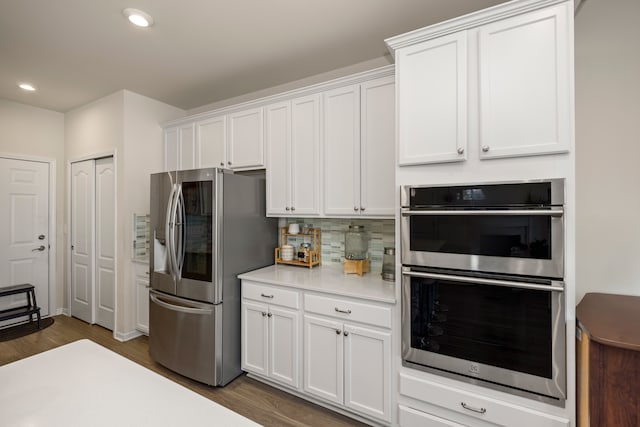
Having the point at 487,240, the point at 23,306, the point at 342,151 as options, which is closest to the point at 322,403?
the point at 487,240

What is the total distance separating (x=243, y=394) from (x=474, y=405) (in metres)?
1.66

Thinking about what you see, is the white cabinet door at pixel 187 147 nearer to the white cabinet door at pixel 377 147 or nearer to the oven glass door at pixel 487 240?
the white cabinet door at pixel 377 147

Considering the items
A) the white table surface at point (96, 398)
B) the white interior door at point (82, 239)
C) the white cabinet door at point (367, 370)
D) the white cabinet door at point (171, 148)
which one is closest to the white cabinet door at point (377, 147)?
the white cabinet door at point (367, 370)

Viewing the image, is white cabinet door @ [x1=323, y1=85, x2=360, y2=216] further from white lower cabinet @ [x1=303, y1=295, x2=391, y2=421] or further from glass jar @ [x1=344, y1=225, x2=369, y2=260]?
white lower cabinet @ [x1=303, y1=295, x2=391, y2=421]

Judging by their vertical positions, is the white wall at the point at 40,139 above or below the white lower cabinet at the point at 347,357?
above

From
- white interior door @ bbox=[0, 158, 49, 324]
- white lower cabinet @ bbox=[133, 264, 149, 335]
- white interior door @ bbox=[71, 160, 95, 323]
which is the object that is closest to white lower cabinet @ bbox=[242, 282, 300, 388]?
white lower cabinet @ bbox=[133, 264, 149, 335]

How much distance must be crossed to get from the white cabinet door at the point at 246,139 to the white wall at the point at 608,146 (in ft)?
7.91

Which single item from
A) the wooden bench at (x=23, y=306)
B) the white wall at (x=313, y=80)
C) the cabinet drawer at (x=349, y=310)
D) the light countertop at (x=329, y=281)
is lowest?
the wooden bench at (x=23, y=306)

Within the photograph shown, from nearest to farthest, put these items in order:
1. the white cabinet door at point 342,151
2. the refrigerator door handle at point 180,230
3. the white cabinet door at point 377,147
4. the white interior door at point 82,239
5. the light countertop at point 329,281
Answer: the light countertop at point 329,281 < the white cabinet door at point 377,147 < the white cabinet door at point 342,151 < the refrigerator door handle at point 180,230 < the white interior door at point 82,239

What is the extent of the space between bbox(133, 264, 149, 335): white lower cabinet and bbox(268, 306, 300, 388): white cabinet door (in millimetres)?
1810

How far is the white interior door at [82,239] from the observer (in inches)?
149

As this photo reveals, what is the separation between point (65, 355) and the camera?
1.03 metres

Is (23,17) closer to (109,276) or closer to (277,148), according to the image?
(277,148)

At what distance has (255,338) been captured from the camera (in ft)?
8.02
